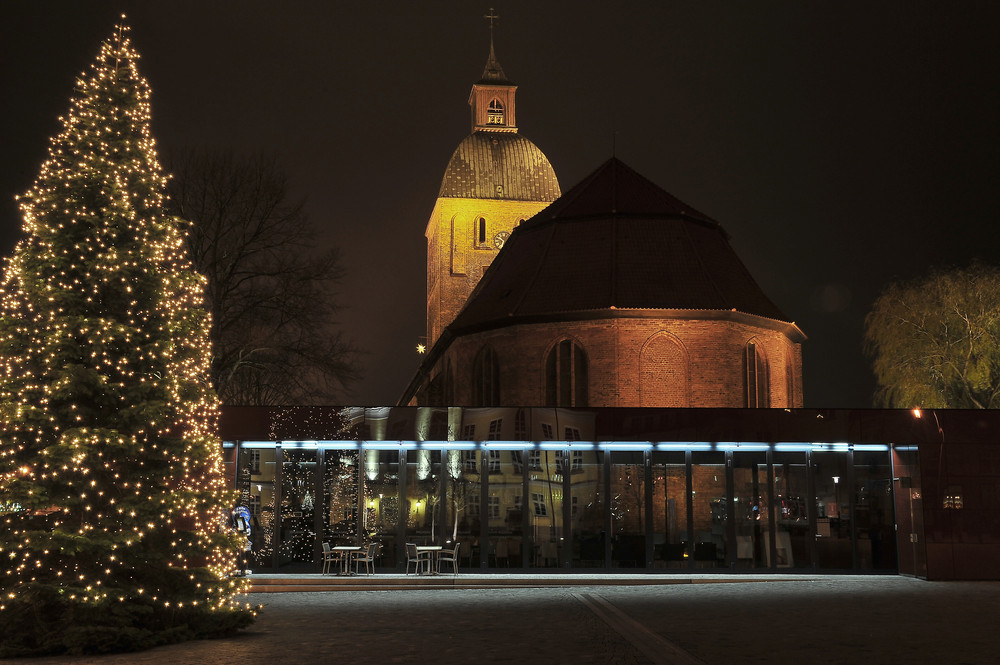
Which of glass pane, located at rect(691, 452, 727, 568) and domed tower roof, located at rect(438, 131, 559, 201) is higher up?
domed tower roof, located at rect(438, 131, 559, 201)

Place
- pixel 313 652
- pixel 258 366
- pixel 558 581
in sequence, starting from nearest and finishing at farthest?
1. pixel 313 652
2. pixel 558 581
3. pixel 258 366

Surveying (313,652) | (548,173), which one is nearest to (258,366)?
(313,652)

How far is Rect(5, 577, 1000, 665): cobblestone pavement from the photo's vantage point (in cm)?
1139

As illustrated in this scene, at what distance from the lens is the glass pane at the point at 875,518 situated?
23812 mm

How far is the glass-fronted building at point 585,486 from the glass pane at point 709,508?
0.10 ft

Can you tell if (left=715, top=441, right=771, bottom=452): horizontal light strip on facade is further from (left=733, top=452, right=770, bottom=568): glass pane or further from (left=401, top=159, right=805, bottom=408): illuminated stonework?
(left=401, top=159, right=805, bottom=408): illuminated stonework

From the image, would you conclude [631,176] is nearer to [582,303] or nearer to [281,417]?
[582,303]

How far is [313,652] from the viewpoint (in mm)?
11742

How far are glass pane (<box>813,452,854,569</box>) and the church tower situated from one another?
132 feet

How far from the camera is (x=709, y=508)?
24.0 meters

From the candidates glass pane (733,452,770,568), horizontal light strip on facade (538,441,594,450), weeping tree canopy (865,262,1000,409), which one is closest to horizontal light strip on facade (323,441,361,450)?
horizontal light strip on facade (538,441,594,450)

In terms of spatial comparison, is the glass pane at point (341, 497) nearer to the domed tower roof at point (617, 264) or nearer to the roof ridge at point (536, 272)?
the domed tower roof at point (617, 264)

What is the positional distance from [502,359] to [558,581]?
51.6 feet

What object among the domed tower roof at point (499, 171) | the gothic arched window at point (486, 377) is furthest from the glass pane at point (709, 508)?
the domed tower roof at point (499, 171)
